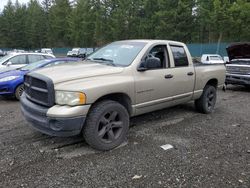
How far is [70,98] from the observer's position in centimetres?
407

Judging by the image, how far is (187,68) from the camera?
6.19 meters

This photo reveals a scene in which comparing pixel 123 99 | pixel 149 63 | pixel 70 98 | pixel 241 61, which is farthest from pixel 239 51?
pixel 70 98

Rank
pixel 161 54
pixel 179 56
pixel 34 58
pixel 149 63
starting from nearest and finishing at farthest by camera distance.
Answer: pixel 149 63
pixel 161 54
pixel 179 56
pixel 34 58

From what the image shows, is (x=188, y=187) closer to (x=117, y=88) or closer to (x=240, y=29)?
(x=117, y=88)

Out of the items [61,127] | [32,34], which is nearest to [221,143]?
[61,127]

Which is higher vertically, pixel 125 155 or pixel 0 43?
pixel 0 43

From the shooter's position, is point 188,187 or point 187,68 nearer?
point 188,187

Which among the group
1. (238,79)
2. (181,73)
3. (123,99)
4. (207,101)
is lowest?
(207,101)

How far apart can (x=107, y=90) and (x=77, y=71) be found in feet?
1.94

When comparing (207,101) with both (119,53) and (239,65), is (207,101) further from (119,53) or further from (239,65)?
(239,65)

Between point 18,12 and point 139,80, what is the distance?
2760 inches

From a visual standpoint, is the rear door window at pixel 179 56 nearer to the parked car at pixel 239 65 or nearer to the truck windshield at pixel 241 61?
the parked car at pixel 239 65

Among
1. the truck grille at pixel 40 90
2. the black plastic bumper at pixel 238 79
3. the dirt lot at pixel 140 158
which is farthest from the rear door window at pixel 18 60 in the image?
the black plastic bumper at pixel 238 79

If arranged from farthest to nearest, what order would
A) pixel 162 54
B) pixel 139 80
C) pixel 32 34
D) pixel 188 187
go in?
pixel 32 34 → pixel 162 54 → pixel 139 80 → pixel 188 187
